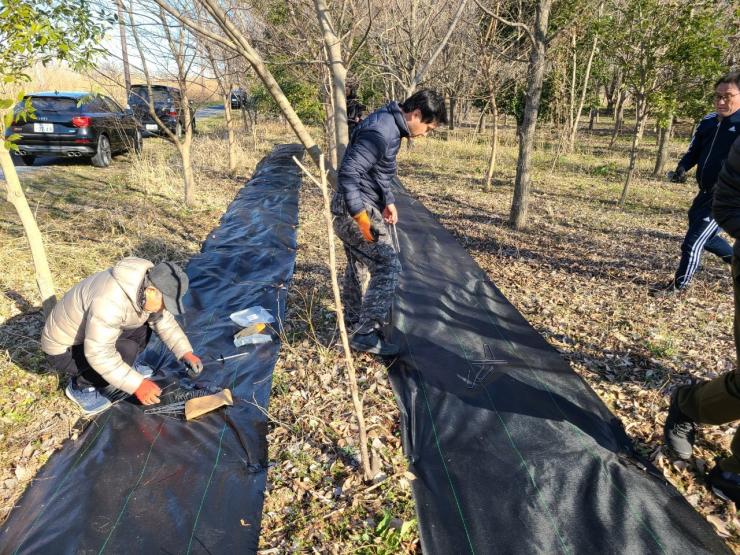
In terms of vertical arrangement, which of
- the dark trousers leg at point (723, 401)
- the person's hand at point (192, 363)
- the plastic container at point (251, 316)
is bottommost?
the plastic container at point (251, 316)

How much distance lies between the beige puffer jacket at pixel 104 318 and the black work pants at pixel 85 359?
0.06 meters

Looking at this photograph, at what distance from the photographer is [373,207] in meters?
3.10

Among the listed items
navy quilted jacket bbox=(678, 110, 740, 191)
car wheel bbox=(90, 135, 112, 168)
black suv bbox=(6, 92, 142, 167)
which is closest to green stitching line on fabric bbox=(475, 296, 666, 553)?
navy quilted jacket bbox=(678, 110, 740, 191)

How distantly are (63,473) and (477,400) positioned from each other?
7.57 feet

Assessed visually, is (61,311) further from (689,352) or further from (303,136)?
(689,352)

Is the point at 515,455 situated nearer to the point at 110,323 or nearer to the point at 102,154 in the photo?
the point at 110,323

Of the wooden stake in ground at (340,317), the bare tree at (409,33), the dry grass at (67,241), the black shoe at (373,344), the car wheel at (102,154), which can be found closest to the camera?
the wooden stake in ground at (340,317)

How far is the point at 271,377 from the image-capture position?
125 inches

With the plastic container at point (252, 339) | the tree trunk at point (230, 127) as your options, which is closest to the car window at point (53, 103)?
the tree trunk at point (230, 127)

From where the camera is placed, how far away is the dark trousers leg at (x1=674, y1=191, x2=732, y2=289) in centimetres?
362

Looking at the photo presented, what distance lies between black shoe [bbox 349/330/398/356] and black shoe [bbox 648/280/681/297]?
2.64 meters

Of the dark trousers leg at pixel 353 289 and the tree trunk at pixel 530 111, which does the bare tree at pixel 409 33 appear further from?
the dark trousers leg at pixel 353 289

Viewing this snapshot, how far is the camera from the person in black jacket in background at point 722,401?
1.87 m

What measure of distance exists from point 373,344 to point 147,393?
1511 mm
